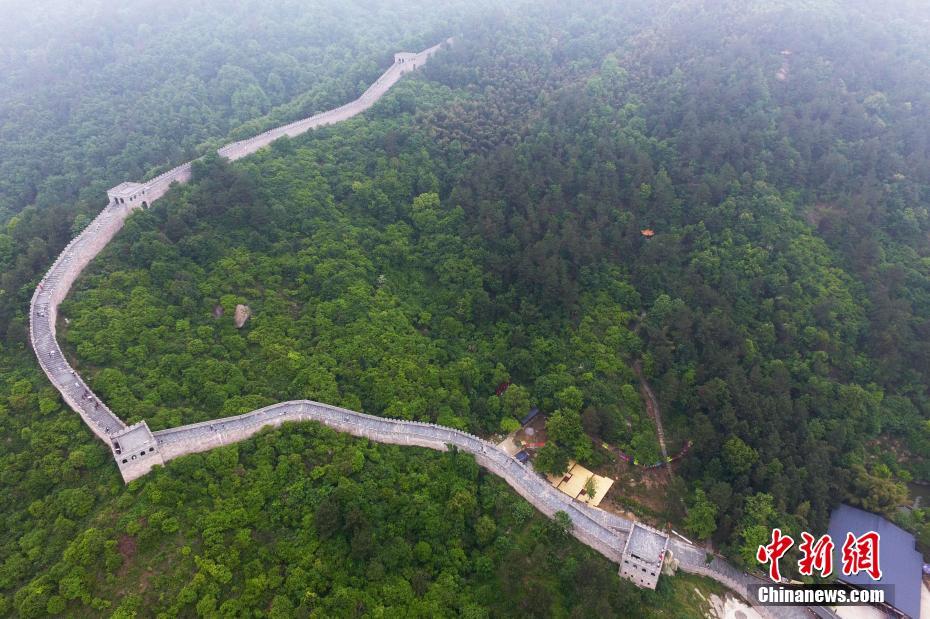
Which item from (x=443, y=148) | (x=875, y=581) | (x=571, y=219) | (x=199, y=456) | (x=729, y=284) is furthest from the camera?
(x=443, y=148)

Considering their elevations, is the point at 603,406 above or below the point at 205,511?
below

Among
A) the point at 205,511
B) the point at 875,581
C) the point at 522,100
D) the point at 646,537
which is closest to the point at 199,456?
the point at 205,511

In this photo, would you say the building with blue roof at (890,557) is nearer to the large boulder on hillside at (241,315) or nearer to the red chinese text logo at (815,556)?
the red chinese text logo at (815,556)

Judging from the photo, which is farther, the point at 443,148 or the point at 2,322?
the point at 443,148

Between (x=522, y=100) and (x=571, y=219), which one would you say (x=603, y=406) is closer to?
(x=571, y=219)

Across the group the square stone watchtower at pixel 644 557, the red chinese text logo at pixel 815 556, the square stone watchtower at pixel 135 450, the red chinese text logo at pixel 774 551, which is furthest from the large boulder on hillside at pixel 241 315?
the red chinese text logo at pixel 815 556

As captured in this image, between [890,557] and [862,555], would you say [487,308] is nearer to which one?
[862,555]
